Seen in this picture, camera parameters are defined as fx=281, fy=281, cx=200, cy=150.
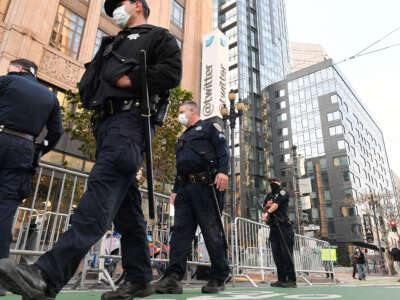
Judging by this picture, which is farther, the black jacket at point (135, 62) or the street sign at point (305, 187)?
the street sign at point (305, 187)

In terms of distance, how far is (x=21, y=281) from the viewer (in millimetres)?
1275

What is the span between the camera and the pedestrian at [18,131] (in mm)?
2453

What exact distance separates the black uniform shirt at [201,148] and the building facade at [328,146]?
141 ft

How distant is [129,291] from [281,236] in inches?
159

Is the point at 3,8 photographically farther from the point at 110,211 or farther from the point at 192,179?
the point at 110,211

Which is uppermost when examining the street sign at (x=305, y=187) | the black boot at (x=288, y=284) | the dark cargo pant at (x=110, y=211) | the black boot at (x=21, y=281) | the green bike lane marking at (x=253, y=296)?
the street sign at (x=305, y=187)

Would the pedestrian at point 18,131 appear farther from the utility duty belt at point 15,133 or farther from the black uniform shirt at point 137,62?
the black uniform shirt at point 137,62

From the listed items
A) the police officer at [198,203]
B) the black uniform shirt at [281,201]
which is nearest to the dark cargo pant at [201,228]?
the police officer at [198,203]

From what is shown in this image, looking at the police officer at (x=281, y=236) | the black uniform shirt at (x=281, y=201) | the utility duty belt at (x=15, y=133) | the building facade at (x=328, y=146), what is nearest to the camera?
the utility duty belt at (x=15, y=133)

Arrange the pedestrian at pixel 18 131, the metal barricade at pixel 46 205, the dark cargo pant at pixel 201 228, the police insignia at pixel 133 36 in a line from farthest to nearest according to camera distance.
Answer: the metal barricade at pixel 46 205, the dark cargo pant at pixel 201 228, the pedestrian at pixel 18 131, the police insignia at pixel 133 36

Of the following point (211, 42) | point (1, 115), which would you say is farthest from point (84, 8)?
point (1, 115)

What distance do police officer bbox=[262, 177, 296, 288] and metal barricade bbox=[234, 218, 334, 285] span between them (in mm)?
651

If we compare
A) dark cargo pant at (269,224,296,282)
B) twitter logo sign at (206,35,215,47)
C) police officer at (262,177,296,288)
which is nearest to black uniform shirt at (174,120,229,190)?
police officer at (262,177,296,288)

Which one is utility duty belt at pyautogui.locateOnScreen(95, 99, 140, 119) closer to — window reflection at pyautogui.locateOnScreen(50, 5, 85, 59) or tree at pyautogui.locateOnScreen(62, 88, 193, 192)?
tree at pyautogui.locateOnScreen(62, 88, 193, 192)
